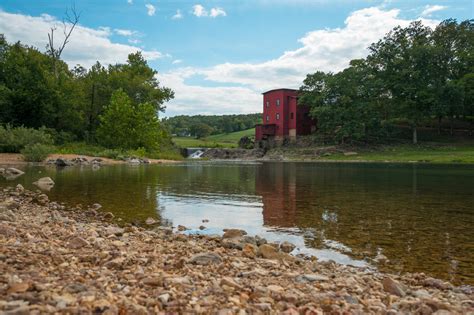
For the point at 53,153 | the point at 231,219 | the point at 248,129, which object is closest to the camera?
the point at 231,219

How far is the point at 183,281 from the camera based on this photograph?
4.98 metres

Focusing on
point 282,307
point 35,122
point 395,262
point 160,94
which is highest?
point 160,94

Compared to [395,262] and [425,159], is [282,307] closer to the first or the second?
[395,262]

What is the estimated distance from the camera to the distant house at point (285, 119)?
74.0 metres

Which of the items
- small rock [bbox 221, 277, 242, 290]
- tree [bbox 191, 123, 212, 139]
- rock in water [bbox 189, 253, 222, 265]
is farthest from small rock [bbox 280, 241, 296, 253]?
tree [bbox 191, 123, 212, 139]

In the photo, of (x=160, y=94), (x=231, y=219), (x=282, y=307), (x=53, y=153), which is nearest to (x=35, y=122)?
(x=53, y=153)

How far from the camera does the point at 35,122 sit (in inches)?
2082

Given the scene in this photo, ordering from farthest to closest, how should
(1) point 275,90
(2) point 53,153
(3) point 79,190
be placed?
1. (1) point 275,90
2. (2) point 53,153
3. (3) point 79,190

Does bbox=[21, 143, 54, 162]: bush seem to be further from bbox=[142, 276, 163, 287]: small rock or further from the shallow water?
bbox=[142, 276, 163, 287]: small rock

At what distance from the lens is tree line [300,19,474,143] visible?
62.8 m

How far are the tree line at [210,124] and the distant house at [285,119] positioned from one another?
170ft

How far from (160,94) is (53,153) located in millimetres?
24966

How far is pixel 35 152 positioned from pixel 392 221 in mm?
37604

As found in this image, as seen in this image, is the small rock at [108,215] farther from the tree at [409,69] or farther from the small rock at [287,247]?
the tree at [409,69]
